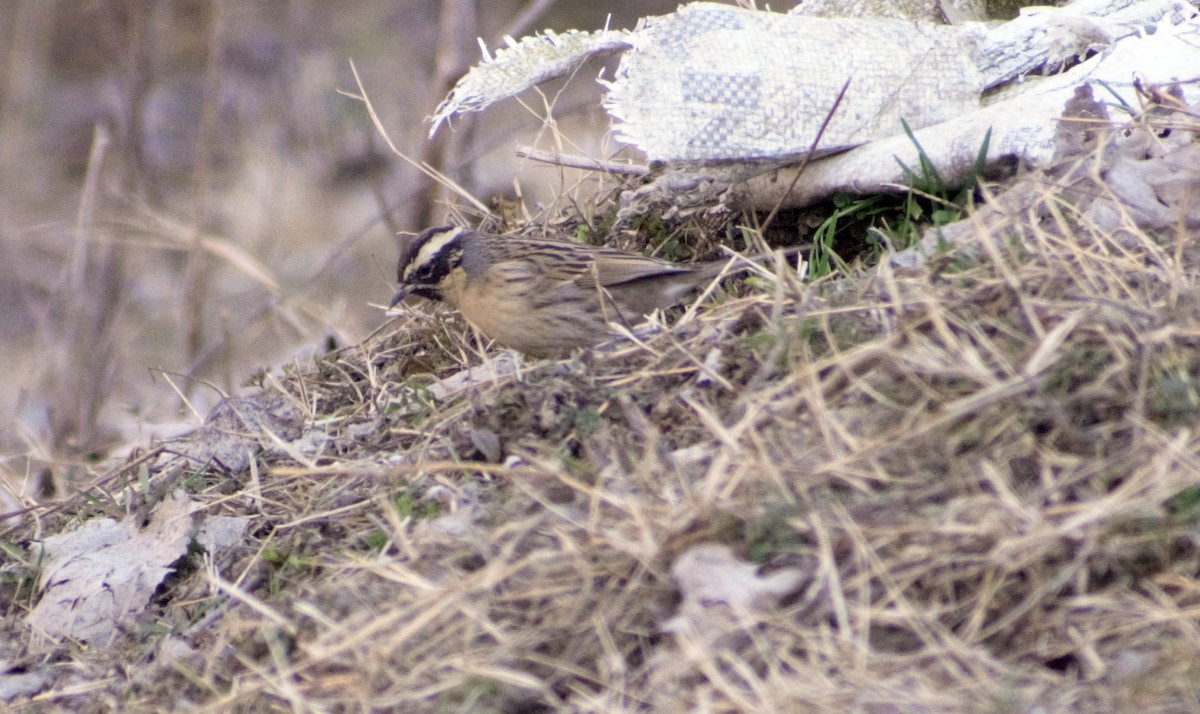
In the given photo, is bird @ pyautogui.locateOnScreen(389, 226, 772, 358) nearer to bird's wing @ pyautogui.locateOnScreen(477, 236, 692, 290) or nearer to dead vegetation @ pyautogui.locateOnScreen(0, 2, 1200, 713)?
bird's wing @ pyautogui.locateOnScreen(477, 236, 692, 290)

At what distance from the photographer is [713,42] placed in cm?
562

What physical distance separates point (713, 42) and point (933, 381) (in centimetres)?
241

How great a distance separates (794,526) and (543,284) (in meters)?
2.88

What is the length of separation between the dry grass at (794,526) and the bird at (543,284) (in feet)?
3.95

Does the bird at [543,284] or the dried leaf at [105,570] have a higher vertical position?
the bird at [543,284]

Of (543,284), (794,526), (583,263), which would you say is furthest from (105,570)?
(794,526)

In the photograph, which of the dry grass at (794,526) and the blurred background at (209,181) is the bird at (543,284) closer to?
the blurred background at (209,181)

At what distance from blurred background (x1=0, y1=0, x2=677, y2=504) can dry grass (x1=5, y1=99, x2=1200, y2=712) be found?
2.28m

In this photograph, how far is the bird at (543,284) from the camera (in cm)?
582

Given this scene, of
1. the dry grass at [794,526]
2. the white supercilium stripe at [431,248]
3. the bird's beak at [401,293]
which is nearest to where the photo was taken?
the dry grass at [794,526]

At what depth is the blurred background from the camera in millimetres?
8117

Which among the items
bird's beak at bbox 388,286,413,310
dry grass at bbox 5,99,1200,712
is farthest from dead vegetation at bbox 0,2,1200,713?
bird's beak at bbox 388,286,413,310

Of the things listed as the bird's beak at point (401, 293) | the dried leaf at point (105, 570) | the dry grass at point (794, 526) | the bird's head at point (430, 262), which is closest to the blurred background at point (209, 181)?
the bird's beak at point (401, 293)

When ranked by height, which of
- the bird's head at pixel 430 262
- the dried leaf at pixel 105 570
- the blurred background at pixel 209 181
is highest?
the bird's head at pixel 430 262
